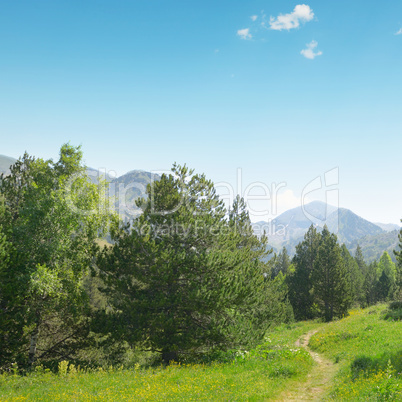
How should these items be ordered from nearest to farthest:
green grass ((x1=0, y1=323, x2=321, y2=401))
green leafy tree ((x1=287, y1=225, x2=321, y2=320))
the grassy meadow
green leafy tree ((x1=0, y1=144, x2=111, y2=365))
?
the grassy meadow, green grass ((x1=0, y1=323, x2=321, y2=401)), green leafy tree ((x1=0, y1=144, x2=111, y2=365)), green leafy tree ((x1=287, y1=225, x2=321, y2=320))

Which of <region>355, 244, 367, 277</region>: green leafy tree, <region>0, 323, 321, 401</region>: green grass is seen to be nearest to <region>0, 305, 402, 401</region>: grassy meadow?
<region>0, 323, 321, 401</region>: green grass

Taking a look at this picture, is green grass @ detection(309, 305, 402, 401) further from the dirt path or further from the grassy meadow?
the dirt path

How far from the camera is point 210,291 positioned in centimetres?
1530

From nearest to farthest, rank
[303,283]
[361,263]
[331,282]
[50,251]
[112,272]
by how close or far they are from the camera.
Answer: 1. [50,251]
2. [112,272]
3. [331,282]
4. [303,283]
5. [361,263]

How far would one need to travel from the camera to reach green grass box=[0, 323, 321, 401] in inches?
388

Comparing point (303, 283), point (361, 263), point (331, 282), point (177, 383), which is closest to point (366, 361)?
point (177, 383)

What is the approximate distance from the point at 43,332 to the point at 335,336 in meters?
19.4

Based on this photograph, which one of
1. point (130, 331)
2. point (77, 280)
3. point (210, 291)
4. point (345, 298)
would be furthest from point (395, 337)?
point (345, 298)

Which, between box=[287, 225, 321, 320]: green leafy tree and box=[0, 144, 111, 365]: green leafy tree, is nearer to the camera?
box=[0, 144, 111, 365]: green leafy tree

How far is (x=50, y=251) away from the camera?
16.0 metres

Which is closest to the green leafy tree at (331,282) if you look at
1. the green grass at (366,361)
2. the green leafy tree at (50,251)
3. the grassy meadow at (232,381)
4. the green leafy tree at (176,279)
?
the green grass at (366,361)

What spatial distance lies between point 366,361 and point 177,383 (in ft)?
26.0

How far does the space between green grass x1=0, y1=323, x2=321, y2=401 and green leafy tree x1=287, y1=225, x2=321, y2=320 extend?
108 ft

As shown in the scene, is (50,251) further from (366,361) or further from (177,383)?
(366,361)
